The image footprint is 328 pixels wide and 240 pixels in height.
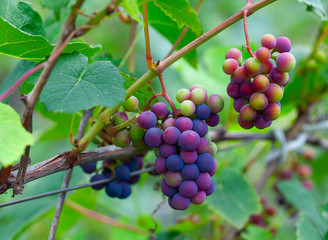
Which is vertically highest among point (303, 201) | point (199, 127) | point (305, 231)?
point (199, 127)

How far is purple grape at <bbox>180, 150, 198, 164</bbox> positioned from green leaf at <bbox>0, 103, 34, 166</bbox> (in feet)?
0.87

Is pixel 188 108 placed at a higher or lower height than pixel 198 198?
higher

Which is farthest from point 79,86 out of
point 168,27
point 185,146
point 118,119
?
point 168,27

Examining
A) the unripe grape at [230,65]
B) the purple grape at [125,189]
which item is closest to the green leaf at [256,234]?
the purple grape at [125,189]

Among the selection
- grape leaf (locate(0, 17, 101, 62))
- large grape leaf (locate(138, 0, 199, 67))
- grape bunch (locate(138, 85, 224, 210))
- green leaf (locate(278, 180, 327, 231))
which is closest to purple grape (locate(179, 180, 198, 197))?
grape bunch (locate(138, 85, 224, 210))

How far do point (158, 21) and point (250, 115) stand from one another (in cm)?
49

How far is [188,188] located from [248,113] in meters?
0.17

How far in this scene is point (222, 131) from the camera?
133 centimetres

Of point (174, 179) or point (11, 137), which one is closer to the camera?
point (11, 137)

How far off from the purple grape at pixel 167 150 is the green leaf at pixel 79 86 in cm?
12

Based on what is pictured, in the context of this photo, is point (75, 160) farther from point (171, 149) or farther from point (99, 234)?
point (99, 234)

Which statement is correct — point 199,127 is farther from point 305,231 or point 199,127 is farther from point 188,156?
point 305,231

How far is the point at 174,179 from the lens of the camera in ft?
2.25

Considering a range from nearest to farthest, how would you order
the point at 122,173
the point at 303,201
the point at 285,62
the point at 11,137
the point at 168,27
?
1. the point at 11,137
2. the point at 285,62
3. the point at 122,173
4. the point at 168,27
5. the point at 303,201
